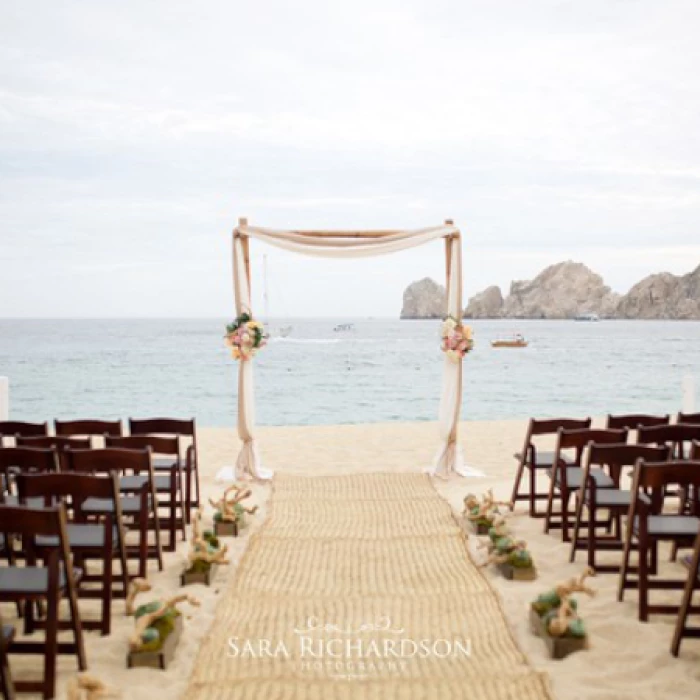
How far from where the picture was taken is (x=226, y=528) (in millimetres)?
5664

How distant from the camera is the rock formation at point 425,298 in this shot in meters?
102

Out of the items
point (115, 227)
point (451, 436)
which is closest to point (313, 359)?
point (115, 227)

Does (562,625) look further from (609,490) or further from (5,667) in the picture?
(5,667)

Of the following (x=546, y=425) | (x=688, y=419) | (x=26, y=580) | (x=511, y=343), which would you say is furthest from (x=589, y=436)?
(x=511, y=343)

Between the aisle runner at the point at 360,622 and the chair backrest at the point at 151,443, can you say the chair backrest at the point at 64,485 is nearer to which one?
the aisle runner at the point at 360,622

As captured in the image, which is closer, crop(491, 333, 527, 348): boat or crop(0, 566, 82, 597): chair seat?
crop(0, 566, 82, 597): chair seat

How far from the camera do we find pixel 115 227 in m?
57.0

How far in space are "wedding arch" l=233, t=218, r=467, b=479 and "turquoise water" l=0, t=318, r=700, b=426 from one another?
13.4 metres

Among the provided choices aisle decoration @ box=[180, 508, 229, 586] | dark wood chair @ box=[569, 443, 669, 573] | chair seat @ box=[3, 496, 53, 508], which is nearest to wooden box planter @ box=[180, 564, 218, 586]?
aisle decoration @ box=[180, 508, 229, 586]

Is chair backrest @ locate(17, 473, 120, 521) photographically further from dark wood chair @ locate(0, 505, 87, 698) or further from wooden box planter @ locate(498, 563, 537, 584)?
wooden box planter @ locate(498, 563, 537, 584)

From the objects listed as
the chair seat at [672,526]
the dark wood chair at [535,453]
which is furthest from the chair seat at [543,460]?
the chair seat at [672,526]

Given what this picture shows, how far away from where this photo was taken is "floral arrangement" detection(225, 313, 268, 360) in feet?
24.9

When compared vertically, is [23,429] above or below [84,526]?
above

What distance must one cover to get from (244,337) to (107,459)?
10.7 feet
